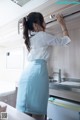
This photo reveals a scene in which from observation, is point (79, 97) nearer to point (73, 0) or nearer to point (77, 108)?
point (77, 108)

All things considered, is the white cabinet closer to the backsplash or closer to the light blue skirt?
the light blue skirt

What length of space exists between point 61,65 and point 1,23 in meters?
1.63

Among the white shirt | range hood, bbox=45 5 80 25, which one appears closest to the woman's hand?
range hood, bbox=45 5 80 25

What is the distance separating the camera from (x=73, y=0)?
5.68ft

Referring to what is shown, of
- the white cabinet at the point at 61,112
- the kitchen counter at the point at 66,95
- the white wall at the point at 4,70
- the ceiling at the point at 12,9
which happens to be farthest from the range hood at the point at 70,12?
the white wall at the point at 4,70

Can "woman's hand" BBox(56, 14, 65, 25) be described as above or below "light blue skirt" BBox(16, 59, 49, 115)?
above

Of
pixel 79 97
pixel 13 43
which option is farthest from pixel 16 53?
pixel 79 97

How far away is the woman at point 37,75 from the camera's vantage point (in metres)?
1.34

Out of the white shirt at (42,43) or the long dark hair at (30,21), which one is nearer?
the white shirt at (42,43)

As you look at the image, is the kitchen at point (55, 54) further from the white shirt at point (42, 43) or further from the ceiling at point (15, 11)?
the white shirt at point (42, 43)

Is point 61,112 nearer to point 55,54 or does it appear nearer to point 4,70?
point 55,54

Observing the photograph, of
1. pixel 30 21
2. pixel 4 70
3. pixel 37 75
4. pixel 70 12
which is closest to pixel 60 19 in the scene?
pixel 70 12

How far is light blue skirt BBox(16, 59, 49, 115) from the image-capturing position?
133cm

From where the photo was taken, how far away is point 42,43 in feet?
4.56
